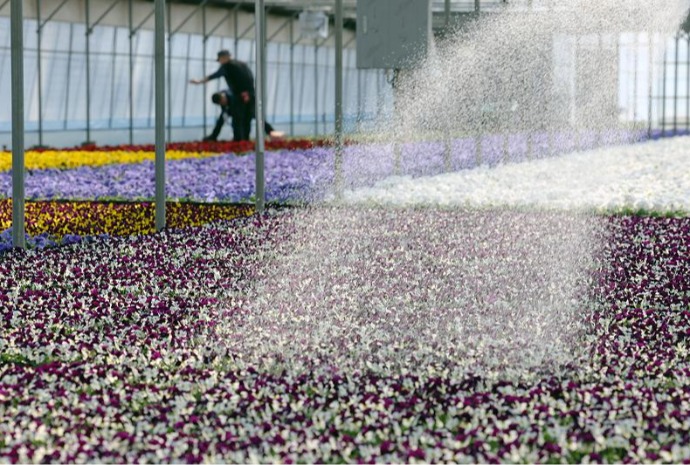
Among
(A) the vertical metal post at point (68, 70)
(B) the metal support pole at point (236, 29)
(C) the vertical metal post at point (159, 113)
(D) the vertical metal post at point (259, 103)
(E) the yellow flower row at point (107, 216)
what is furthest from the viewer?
(B) the metal support pole at point (236, 29)

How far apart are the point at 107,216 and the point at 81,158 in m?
10.6

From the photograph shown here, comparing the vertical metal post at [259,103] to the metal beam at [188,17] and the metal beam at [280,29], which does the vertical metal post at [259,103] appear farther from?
the metal beam at [280,29]

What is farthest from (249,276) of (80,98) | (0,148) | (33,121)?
(80,98)

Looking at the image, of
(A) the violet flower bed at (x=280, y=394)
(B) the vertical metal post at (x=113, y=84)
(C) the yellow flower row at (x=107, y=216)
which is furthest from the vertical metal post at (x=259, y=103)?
(B) the vertical metal post at (x=113, y=84)

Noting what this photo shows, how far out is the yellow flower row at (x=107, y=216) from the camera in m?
12.3

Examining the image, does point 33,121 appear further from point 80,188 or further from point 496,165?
point 80,188

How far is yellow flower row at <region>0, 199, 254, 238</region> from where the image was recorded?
1230 centimetres

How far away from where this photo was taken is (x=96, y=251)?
10555 millimetres

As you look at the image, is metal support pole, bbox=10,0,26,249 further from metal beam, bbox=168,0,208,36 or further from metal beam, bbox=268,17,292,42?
metal beam, bbox=268,17,292,42

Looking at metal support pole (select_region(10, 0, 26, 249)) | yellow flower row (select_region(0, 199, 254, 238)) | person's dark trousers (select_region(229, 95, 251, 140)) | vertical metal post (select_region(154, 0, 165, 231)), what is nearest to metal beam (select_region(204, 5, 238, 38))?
person's dark trousers (select_region(229, 95, 251, 140))

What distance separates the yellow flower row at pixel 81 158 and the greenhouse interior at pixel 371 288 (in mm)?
126

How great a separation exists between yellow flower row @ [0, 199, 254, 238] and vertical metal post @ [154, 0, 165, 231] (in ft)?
0.72

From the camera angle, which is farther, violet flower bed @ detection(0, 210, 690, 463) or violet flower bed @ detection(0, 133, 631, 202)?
violet flower bed @ detection(0, 133, 631, 202)

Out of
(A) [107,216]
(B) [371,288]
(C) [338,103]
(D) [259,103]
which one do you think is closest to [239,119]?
(C) [338,103]
